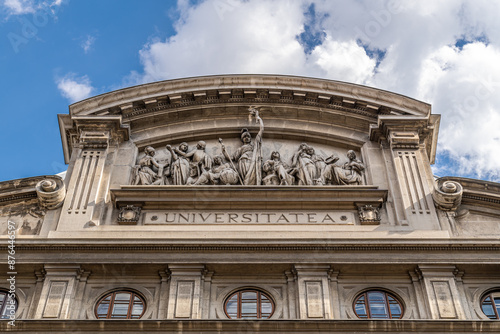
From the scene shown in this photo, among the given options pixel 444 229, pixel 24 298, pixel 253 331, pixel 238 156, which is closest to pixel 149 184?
pixel 238 156

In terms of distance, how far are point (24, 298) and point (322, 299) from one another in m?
7.78

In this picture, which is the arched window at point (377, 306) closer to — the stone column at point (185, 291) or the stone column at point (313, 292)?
the stone column at point (313, 292)

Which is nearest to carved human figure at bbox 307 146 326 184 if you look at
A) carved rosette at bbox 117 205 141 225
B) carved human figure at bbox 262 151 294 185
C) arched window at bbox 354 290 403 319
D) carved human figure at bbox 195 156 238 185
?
carved human figure at bbox 262 151 294 185

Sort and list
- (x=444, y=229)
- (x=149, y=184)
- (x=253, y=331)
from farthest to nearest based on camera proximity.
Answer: (x=149, y=184) < (x=444, y=229) < (x=253, y=331)

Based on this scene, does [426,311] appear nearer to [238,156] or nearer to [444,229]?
[444,229]

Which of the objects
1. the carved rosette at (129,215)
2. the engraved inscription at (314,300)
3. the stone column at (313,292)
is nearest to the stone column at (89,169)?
the carved rosette at (129,215)

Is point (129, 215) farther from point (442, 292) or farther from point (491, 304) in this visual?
point (491, 304)

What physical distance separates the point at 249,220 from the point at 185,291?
359 centimetres

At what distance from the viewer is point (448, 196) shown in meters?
24.5

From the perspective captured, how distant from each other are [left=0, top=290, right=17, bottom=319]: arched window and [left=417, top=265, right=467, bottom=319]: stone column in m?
10.7

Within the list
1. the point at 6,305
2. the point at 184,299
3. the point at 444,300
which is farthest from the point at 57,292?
the point at 444,300

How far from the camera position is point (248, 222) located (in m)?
24.4

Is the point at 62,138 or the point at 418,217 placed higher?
the point at 62,138
